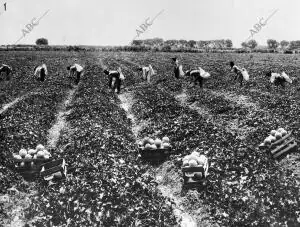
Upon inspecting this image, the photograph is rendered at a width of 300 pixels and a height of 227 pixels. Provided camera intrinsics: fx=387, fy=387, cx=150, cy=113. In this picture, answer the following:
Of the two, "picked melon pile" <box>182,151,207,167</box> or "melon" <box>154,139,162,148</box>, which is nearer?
"picked melon pile" <box>182,151,207,167</box>

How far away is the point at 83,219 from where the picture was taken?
363 inches

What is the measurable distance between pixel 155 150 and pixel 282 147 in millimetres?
4480

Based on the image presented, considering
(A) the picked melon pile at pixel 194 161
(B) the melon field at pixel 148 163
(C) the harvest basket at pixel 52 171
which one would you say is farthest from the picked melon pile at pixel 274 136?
(C) the harvest basket at pixel 52 171

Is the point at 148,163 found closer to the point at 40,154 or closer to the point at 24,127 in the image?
the point at 40,154

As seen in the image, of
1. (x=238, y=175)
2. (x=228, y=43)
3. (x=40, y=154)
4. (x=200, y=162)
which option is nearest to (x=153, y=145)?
(x=200, y=162)

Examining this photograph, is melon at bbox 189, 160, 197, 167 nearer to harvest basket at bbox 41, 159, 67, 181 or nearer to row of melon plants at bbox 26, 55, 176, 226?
row of melon plants at bbox 26, 55, 176, 226

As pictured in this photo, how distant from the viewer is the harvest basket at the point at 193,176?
461 inches

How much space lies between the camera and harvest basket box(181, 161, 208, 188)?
11710 millimetres

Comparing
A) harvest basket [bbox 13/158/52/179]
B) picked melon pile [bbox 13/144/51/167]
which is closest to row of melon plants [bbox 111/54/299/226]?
picked melon pile [bbox 13/144/51/167]

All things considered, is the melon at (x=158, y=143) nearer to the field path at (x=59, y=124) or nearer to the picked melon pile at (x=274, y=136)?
the picked melon pile at (x=274, y=136)

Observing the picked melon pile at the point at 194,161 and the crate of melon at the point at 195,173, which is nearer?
the crate of melon at the point at 195,173

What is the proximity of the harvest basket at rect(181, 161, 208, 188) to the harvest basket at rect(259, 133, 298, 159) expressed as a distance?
8.41 feet

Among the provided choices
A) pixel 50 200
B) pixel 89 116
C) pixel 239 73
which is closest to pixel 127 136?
pixel 89 116

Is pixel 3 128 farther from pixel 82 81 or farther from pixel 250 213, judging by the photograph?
pixel 82 81
